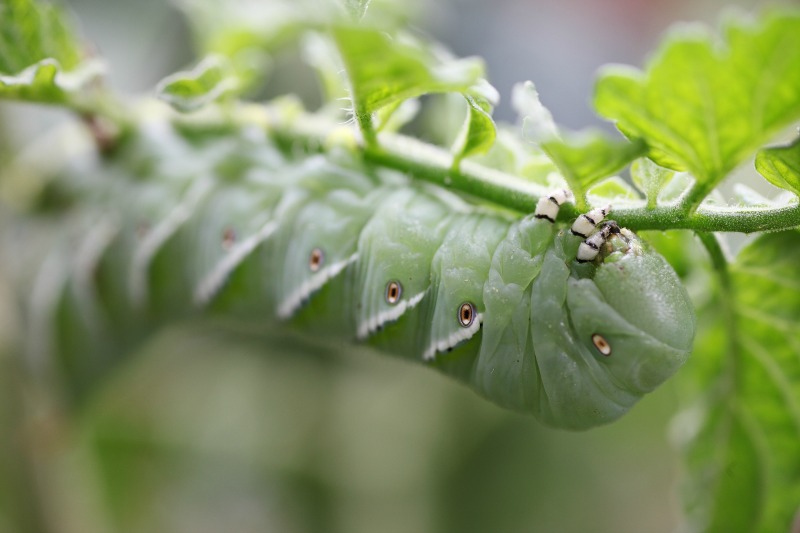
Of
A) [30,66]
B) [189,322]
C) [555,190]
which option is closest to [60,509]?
[189,322]

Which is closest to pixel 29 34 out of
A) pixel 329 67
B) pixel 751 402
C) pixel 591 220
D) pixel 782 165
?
pixel 329 67

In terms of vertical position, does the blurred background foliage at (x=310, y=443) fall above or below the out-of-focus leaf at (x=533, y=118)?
below

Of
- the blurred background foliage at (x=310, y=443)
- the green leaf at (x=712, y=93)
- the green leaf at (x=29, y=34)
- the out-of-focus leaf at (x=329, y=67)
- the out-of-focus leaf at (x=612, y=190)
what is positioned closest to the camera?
the green leaf at (x=712, y=93)

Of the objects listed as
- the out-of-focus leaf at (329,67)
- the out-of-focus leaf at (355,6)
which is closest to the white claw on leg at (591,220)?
the out-of-focus leaf at (355,6)

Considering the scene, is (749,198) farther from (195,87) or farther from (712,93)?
(195,87)

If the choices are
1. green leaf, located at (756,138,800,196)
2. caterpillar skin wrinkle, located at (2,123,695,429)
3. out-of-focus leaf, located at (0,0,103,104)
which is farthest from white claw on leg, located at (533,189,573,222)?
out-of-focus leaf, located at (0,0,103,104)

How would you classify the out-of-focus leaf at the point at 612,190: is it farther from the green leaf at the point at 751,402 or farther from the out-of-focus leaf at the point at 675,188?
the green leaf at the point at 751,402

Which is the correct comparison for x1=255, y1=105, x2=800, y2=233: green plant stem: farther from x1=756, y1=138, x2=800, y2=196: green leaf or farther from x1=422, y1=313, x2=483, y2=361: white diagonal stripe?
x1=422, y1=313, x2=483, y2=361: white diagonal stripe
